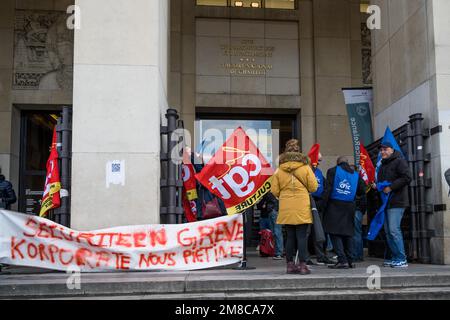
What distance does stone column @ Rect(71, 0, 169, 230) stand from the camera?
8.84 m

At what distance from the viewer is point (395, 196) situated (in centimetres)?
893

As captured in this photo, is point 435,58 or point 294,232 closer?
point 294,232

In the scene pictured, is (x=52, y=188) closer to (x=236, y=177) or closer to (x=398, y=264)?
(x=236, y=177)

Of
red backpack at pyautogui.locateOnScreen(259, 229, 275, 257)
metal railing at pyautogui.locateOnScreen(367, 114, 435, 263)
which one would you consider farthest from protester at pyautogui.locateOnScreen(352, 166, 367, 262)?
red backpack at pyautogui.locateOnScreen(259, 229, 275, 257)

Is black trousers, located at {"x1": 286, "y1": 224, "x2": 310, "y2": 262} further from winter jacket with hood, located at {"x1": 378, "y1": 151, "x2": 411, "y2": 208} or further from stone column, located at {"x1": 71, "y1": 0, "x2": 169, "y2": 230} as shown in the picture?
stone column, located at {"x1": 71, "y1": 0, "x2": 169, "y2": 230}

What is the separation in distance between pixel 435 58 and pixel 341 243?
3805mm

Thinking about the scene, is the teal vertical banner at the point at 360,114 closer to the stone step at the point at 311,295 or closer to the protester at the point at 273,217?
the protester at the point at 273,217

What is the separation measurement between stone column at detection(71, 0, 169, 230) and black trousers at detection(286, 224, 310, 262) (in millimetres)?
2301

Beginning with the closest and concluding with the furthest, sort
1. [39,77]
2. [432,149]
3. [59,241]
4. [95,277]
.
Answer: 1. [95,277]
2. [59,241]
3. [432,149]
4. [39,77]

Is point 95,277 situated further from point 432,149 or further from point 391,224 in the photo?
point 432,149

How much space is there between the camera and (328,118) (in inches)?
596

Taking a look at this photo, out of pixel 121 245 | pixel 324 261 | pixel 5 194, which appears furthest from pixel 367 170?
pixel 5 194

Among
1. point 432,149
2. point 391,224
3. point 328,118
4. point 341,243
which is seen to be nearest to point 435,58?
point 432,149
